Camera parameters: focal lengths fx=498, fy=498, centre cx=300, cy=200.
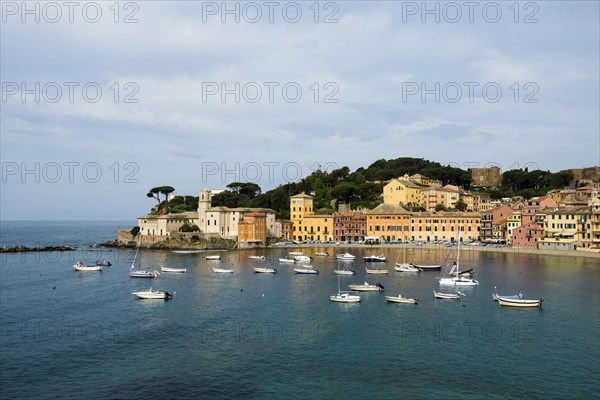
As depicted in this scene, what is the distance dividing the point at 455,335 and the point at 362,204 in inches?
3040

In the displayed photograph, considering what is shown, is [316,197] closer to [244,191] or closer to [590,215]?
[244,191]

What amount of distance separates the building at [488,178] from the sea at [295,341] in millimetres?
83543

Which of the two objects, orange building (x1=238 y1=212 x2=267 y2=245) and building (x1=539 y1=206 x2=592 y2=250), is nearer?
building (x1=539 y1=206 x2=592 y2=250)

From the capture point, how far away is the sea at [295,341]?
20.6m

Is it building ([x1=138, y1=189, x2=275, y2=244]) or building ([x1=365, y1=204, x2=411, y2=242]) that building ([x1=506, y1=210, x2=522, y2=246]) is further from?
building ([x1=138, y1=189, x2=275, y2=244])

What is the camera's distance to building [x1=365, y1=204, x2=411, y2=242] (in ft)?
295

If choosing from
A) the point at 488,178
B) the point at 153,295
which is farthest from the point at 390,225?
the point at 153,295

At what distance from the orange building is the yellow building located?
9830 mm

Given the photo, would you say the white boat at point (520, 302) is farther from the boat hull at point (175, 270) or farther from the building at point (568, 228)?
the building at point (568, 228)

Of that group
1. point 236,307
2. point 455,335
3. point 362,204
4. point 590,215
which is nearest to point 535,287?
point 455,335

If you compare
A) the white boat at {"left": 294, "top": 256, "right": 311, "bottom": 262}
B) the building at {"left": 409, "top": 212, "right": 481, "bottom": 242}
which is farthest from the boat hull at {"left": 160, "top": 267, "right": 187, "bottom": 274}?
the building at {"left": 409, "top": 212, "right": 481, "bottom": 242}

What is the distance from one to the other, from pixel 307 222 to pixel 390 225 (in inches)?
622

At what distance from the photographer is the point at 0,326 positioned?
30.6 metres

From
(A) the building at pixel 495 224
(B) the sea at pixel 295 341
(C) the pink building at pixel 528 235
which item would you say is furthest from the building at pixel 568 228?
(B) the sea at pixel 295 341
